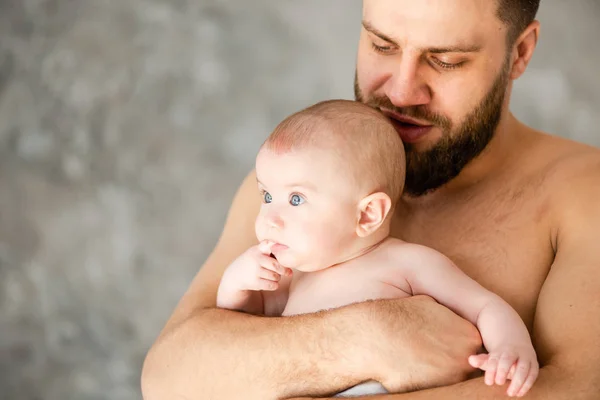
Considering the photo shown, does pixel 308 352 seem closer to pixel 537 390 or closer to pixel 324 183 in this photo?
pixel 324 183

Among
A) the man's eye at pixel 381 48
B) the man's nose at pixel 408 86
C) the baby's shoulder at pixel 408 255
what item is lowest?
the baby's shoulder at pixel 408 255

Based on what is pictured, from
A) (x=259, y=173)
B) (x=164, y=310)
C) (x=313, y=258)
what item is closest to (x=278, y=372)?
(x=313, y=258)

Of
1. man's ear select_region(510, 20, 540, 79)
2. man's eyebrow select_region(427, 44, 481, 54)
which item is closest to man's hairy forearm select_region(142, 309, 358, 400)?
man's eyebrow select_region(427, 44, 481, 54)

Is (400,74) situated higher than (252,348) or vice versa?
(400,74)

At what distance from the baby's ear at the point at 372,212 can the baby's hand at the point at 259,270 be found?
18cm

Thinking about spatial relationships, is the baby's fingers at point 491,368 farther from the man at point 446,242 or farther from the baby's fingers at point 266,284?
the baby's fingers at point 266,284

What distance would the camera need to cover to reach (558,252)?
1.97 m

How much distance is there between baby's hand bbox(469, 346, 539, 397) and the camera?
1.62m

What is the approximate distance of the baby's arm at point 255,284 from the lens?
1.88m

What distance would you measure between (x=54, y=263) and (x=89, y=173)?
35cm

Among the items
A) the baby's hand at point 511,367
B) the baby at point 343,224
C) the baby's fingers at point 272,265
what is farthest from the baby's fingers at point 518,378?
the baby's fingers at point 272,265

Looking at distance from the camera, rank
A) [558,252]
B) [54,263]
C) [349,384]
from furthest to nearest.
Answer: [54,263] → [558,252] → [349,384]

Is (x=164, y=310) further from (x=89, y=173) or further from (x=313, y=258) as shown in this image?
(x=313, y=258)

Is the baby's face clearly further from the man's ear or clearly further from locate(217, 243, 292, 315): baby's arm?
the man's ear
